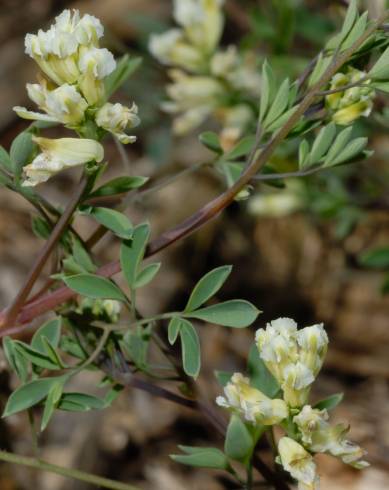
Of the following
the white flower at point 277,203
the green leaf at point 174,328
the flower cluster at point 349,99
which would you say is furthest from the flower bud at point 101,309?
the white flower at point 277,203

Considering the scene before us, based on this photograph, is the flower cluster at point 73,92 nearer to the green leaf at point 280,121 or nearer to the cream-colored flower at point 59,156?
the cream-colored flower at point 59,156

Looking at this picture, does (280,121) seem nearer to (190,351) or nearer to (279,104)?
(279,104)

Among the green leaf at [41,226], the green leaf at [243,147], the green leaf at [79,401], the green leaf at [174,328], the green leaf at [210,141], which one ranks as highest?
the green leaf at [210,141]

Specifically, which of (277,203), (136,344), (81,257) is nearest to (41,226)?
(81,257)

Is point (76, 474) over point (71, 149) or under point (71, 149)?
under

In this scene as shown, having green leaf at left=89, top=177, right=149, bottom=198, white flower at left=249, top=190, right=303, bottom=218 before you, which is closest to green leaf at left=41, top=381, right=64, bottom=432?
green leaf at left=89, top=177, right=149, bottom=198

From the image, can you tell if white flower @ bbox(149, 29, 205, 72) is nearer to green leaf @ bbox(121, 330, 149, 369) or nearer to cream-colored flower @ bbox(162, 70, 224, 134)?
cream-colored flower @ bbox(162, 70, 224, 134)

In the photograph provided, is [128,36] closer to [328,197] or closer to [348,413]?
[328,197]
